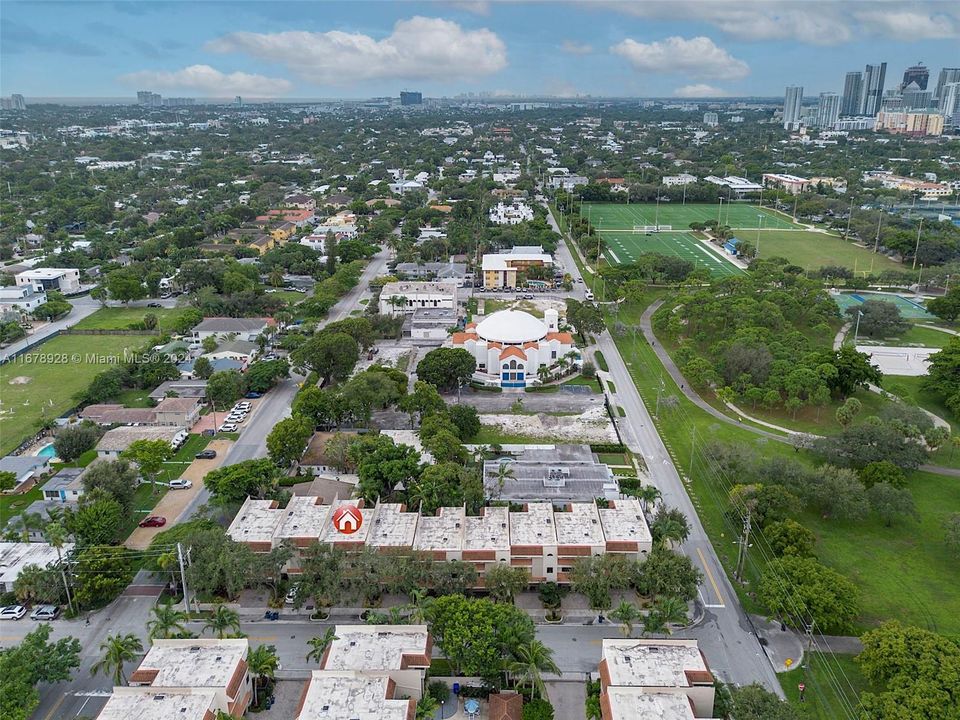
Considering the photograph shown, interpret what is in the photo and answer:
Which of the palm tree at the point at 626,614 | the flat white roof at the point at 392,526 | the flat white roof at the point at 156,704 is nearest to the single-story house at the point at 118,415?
the flat white roof at the point at 392,526

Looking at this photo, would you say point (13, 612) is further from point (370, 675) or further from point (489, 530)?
point (489, 530)

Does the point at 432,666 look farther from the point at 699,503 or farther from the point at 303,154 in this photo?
the point at 303,154

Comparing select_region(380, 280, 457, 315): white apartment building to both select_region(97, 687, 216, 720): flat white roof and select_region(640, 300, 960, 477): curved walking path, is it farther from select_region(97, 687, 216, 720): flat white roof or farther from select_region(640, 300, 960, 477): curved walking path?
select_region(97, 687, 216, 720): flat white roof

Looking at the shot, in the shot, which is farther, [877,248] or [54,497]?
[877,248]

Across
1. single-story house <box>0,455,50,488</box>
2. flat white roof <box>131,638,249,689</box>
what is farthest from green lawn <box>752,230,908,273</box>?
single-story house <box>0,455,50,488</box>

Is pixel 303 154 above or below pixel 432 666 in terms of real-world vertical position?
above

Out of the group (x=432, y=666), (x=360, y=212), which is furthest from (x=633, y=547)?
(x=360, y=212)
